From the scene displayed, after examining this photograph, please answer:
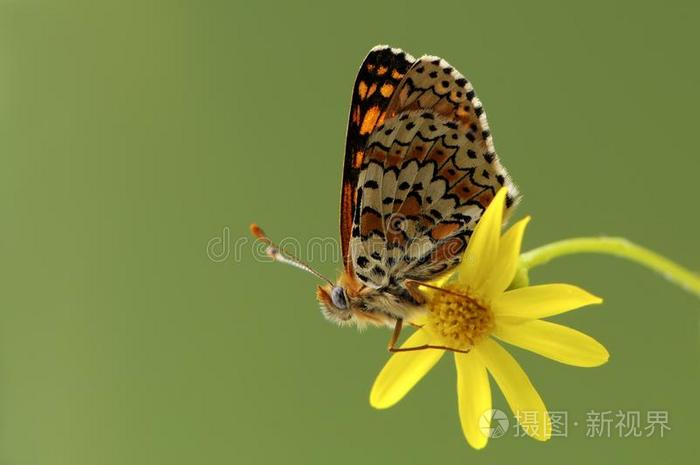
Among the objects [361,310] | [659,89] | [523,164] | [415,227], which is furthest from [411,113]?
[659,89]

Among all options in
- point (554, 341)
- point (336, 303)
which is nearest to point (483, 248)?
point (554, 341)

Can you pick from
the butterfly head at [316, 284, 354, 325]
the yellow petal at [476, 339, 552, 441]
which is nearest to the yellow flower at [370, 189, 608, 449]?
the yellow petal at [476, 339, 552, 441]

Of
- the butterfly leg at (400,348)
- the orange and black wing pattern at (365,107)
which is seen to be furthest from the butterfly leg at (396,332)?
the orange and black wing pattern at (365,107)

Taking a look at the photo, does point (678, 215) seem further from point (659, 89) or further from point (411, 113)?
point (411, 113)

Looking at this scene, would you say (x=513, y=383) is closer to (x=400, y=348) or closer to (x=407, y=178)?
(x=400, y=348)

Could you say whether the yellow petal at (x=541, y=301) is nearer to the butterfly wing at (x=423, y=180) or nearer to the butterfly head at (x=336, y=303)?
the butterfly wing at (x=423, y=180)

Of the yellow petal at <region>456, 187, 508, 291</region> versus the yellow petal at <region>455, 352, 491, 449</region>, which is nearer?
the yellow petal at <region>456, 187, 508, 291</region>

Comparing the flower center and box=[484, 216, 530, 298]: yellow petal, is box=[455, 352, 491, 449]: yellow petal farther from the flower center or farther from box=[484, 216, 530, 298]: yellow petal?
box=[484, 216, 530, 298]: yellow petal
